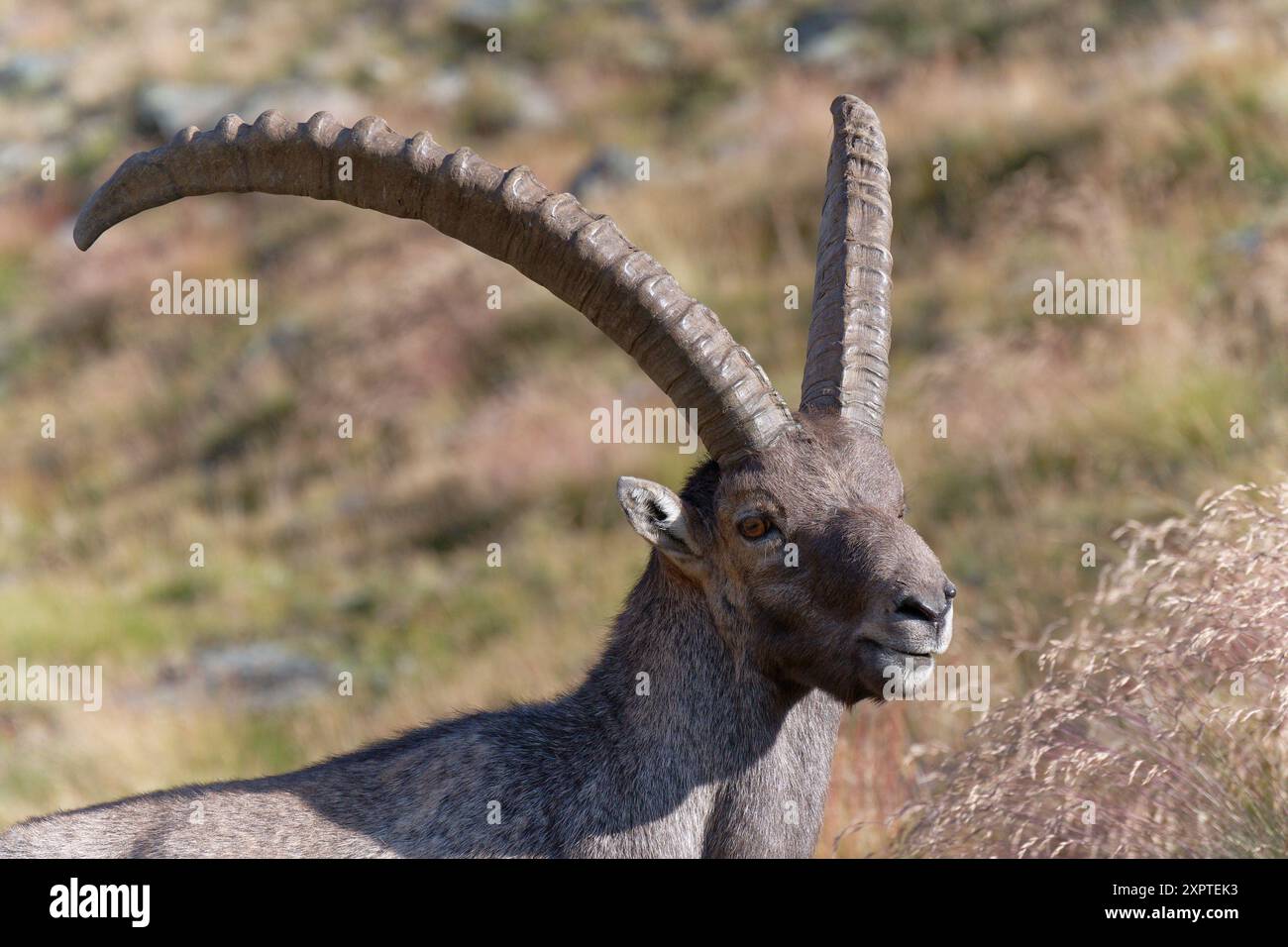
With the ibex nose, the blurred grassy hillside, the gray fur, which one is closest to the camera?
the ibex nose

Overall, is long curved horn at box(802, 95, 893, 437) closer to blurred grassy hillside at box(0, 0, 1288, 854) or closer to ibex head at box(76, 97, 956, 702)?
ibex head at box(76, 97, 956, 702)

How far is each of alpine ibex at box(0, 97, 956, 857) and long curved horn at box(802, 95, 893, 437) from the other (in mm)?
230

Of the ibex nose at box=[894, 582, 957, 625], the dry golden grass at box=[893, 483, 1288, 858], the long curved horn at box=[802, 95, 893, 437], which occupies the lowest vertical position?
the dry golden grass at box=[893, 483, 1288, 858]

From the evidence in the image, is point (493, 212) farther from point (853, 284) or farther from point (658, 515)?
point (853, 284)

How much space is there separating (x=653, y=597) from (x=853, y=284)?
1.59 m

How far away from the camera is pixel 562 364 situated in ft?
66.0

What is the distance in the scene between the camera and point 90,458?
960 inches

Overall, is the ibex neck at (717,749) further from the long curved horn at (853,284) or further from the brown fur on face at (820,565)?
the long curved horn at (853,284)

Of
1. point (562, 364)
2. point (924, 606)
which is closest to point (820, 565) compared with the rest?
point (924, 606)

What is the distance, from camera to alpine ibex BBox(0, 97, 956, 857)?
566cm

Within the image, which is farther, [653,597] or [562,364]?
[562,364]

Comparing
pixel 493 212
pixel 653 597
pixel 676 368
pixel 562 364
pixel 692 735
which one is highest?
pixel 562 364

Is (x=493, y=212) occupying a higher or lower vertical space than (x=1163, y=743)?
higher

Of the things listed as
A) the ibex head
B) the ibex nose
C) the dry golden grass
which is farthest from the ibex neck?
the dry golden grass
